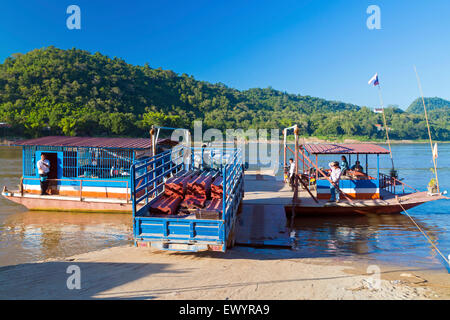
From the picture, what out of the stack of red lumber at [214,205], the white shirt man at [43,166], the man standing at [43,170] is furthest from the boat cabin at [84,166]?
the stack of red lumber at [214,205]

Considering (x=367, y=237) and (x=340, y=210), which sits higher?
(x=340, y=210)

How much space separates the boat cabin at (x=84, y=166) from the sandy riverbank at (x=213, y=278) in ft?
19.5

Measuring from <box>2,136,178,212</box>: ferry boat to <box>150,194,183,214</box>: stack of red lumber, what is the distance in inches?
209

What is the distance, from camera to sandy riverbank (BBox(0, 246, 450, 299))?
594cm

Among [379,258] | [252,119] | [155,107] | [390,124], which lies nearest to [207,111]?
[252,119]

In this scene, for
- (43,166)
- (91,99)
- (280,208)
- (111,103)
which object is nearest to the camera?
(280,208)

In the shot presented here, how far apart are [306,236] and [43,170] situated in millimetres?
11660

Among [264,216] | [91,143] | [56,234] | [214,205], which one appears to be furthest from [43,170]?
[264,216]

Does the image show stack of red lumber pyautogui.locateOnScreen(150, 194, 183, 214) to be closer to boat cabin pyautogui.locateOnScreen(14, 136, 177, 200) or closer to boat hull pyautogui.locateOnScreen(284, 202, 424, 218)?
boat cabin pyautogui.locateOnScreen(14, 136, 177, 200)

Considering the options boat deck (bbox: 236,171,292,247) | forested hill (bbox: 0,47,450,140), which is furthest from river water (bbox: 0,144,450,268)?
forested hill (bbox: 0,47,450,140)

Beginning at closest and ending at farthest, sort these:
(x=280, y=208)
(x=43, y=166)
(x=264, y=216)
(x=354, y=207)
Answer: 1. (x=264, y=216)
2. (x=280, y=208)
3. (x=354, y=207)
4. (x=43, y=166)

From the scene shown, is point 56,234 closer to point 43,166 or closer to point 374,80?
point 43,166

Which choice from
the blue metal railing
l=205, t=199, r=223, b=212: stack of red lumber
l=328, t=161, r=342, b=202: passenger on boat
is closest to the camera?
the blue metal railing

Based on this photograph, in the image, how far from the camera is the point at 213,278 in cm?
673
